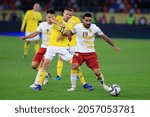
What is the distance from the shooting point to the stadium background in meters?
17.0

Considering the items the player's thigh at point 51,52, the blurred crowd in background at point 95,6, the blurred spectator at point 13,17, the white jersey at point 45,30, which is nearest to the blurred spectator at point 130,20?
the blurred crowd in background at point 95,6

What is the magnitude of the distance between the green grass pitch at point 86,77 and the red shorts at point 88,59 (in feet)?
2.57

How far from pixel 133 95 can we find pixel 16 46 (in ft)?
60.8

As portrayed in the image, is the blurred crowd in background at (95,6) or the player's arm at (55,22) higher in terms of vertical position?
the player's arm at (55,22)

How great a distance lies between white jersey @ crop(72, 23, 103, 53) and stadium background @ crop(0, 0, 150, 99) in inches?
48.5

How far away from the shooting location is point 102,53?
3092 cm

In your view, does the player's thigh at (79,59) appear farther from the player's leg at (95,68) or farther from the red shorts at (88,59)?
the player's leg at (95,68)

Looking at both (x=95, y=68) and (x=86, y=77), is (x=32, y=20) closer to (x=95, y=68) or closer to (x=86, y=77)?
(x=86, y=77)

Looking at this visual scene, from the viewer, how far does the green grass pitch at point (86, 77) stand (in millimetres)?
16203

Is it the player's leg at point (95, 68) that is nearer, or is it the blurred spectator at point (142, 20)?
the player's leg at point (95, 68)

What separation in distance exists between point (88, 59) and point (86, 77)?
4.00 metres

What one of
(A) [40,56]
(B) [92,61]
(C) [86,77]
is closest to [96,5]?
(C) [86,77]

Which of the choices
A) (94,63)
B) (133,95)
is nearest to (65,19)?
(94,63)

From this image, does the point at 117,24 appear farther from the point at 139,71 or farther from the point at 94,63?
the point at 94,63
